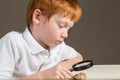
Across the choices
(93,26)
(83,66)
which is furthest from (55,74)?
(93,26)

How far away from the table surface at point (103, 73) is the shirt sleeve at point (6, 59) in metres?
0.18

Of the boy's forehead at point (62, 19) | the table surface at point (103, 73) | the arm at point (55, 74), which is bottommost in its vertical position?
the table surface at point (103, 73)

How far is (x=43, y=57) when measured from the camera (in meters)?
0.81

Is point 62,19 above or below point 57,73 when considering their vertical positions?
above

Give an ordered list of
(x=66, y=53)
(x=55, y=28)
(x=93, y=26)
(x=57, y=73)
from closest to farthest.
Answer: (x=57, y=73) < (x=55, y=28) < (x=66, y=53) < (x=93, y=26)

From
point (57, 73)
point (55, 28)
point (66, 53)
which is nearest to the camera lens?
point (57, 73)

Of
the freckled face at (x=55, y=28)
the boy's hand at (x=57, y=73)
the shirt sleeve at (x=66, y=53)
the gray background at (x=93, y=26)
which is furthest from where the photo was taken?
the gray background at (x=93, y=26)

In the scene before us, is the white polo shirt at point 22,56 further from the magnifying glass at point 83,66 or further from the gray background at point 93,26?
the gray background at point 93,26

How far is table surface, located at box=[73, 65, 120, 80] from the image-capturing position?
0.76 meters

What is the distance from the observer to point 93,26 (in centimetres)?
149

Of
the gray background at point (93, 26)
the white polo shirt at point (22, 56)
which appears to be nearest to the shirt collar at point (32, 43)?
the white polo shirt at point (22, 56)

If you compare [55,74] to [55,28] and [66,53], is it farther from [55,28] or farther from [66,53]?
[66,53]

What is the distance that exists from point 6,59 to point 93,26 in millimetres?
857

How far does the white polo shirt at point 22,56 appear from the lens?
70cm
